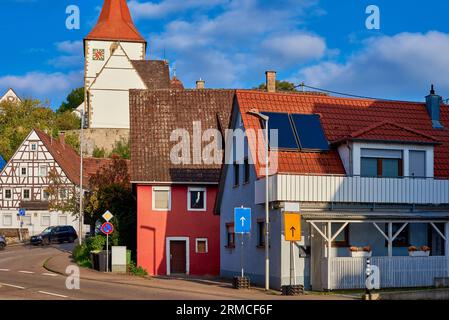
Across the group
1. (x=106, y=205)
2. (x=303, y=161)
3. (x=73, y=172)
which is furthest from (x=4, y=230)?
(x=303, y=161)

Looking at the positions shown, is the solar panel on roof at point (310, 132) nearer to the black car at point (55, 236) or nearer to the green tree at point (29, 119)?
the black car at point (55, 236)

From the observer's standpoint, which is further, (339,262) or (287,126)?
(287,126)

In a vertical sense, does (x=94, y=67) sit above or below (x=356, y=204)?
above

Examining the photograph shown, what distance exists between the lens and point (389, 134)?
102 feet

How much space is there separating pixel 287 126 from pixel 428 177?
5.54 meters

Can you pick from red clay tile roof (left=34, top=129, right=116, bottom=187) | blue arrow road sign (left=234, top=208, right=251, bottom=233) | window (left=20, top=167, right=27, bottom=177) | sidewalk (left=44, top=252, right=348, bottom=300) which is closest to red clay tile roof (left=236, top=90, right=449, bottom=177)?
blue arrow road sign (left=234, top=208, right=251, bottom=233)

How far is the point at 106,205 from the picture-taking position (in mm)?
49000

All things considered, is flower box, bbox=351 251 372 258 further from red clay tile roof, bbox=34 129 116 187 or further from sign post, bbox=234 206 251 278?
red clay tile roof, bbox=34 129 116 187

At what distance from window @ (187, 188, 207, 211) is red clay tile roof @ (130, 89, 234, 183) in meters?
0.65

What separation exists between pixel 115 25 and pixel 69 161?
139 feet

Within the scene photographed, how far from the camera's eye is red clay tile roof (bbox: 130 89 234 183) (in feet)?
142

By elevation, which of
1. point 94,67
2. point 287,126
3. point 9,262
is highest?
point 94,67

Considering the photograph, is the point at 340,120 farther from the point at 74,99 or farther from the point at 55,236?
the point at 74,99
